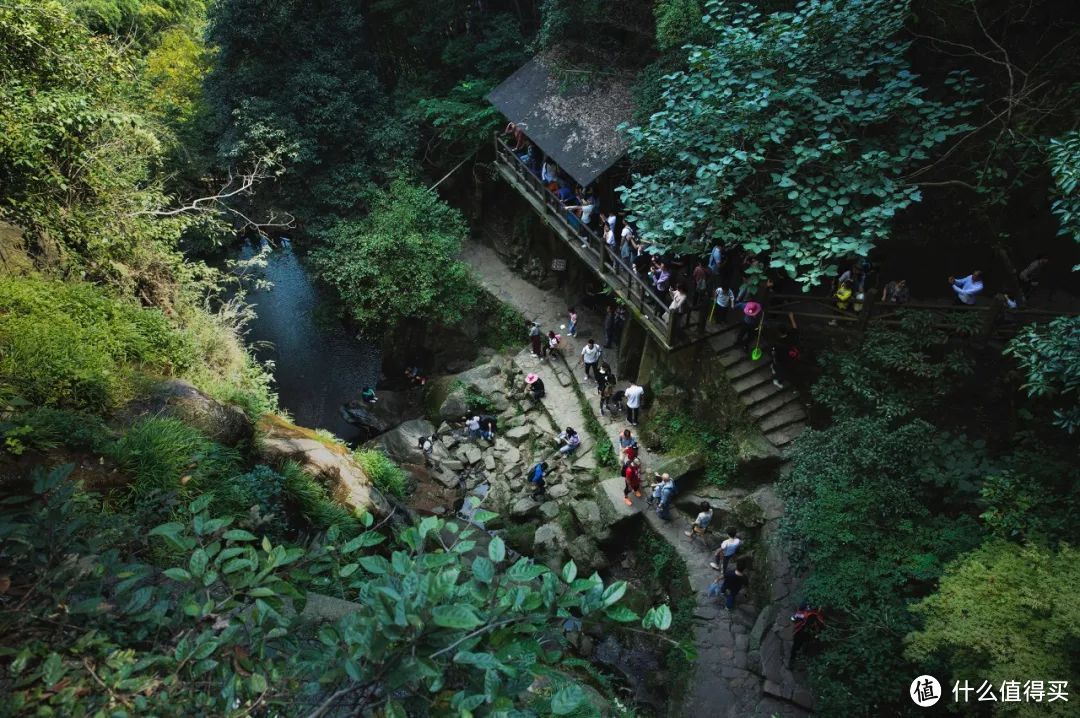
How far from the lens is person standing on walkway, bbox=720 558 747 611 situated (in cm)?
1193

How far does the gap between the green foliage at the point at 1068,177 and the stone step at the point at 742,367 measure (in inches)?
248

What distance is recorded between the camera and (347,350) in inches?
928

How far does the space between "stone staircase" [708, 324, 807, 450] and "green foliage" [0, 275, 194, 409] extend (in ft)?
35.9

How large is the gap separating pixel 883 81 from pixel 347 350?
61.4ft

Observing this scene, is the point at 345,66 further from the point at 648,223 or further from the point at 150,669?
the point at 150,669

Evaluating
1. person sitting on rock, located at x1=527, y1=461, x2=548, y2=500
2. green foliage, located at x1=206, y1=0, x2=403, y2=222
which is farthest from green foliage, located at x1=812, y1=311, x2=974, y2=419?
green foliage, located at x1=206, y1=0, x2=403, y2=222

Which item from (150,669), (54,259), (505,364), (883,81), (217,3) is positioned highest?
(217,3)

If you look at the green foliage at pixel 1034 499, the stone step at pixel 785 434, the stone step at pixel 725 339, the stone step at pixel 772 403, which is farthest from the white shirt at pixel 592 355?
the green foliage at pixel 1034 499

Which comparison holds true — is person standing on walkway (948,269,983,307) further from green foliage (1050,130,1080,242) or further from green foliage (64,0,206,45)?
green foliage (64,0,206,45)

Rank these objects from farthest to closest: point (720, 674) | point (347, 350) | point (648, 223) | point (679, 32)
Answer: point (347, 350)
point (679, 32)
point (648, 223)
point (720, 674)

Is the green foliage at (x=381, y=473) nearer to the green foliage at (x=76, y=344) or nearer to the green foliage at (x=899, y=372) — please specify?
the green foliage at (x=76, y=344)

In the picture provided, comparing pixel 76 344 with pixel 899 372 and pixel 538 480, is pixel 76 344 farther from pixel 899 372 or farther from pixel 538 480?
pixel 899 372

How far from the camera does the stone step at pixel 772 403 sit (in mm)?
13843

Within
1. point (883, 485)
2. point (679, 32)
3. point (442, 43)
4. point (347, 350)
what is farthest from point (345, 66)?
point (883, 485)
